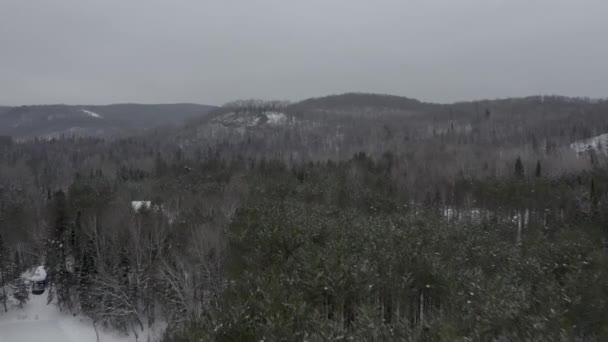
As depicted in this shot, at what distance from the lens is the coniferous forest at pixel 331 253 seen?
14148 mm

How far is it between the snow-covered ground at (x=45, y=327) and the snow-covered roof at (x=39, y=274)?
2433 mm

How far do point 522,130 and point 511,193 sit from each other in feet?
288

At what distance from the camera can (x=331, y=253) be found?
75.8 feet

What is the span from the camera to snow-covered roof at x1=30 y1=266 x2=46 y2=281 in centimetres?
4243

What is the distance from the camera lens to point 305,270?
20.3 meters

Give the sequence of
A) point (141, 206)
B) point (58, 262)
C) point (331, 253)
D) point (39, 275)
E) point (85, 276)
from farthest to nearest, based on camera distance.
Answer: point (141, 206), point (39, 275), point (58, 262), point (85, 276), point (331, 253)

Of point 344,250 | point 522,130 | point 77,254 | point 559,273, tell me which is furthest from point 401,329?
point 522,130

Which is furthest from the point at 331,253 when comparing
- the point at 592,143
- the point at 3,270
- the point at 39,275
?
the point at 592,143

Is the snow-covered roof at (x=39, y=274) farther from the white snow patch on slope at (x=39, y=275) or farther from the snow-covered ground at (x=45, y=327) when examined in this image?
the snow-covered ground at (x=45, y=327)

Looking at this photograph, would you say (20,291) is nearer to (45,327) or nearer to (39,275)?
(45,327)

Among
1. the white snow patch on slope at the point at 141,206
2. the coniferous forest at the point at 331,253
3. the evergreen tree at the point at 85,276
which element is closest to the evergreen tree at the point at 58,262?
the coniferous forest at the point at 331,253

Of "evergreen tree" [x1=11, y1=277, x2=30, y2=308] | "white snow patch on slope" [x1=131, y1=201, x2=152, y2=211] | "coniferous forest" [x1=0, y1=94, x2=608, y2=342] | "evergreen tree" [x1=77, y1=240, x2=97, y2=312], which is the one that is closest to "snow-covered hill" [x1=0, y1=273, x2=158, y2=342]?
"coniferous forest" [x1=0, y1=94, x2=608, y2=342]

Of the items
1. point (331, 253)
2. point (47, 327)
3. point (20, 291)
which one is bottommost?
point (47, 327)

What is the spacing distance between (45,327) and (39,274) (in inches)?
349
